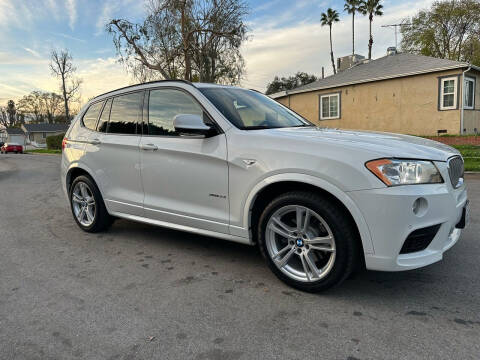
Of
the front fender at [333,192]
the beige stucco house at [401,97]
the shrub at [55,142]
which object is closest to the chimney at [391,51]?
the beige stucco house at [401,97]

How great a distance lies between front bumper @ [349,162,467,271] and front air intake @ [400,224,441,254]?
0.03 metres

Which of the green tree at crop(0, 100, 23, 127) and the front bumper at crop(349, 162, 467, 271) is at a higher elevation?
the green tree at crop(0, 100, 23, 127)

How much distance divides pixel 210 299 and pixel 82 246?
2240 millimetres

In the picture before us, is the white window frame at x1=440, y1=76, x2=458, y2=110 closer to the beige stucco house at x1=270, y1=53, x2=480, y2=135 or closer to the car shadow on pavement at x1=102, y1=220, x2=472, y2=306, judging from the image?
the beige stucco house at x1=270, y1=53, x2=480, y2=135

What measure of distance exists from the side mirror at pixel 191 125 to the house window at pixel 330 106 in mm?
19718

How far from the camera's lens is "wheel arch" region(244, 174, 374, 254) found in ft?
8.82

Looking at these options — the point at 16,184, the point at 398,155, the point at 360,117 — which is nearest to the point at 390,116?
the point at 360,117

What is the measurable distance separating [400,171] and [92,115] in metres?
4.01

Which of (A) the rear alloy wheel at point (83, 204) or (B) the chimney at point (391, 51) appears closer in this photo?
(A) the rear alloy wheel at point (83, 204)

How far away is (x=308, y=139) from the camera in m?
2.99

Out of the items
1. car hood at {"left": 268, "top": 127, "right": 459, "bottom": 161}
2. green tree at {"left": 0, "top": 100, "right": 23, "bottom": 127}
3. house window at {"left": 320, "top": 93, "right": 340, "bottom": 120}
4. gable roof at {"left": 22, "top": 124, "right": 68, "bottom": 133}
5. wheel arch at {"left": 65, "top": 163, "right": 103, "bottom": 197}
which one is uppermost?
→ green tree at {"left": 0, "top": 100, "right": 23, "bottom": 127}

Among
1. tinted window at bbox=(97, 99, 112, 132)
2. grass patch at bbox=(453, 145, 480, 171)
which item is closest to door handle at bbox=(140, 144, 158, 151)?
tinted window at bbox=(97, 99, 112, 132)

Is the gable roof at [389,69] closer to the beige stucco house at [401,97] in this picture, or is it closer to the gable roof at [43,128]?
the beige stucco house at [401,97]

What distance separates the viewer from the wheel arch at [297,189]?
2.69m
